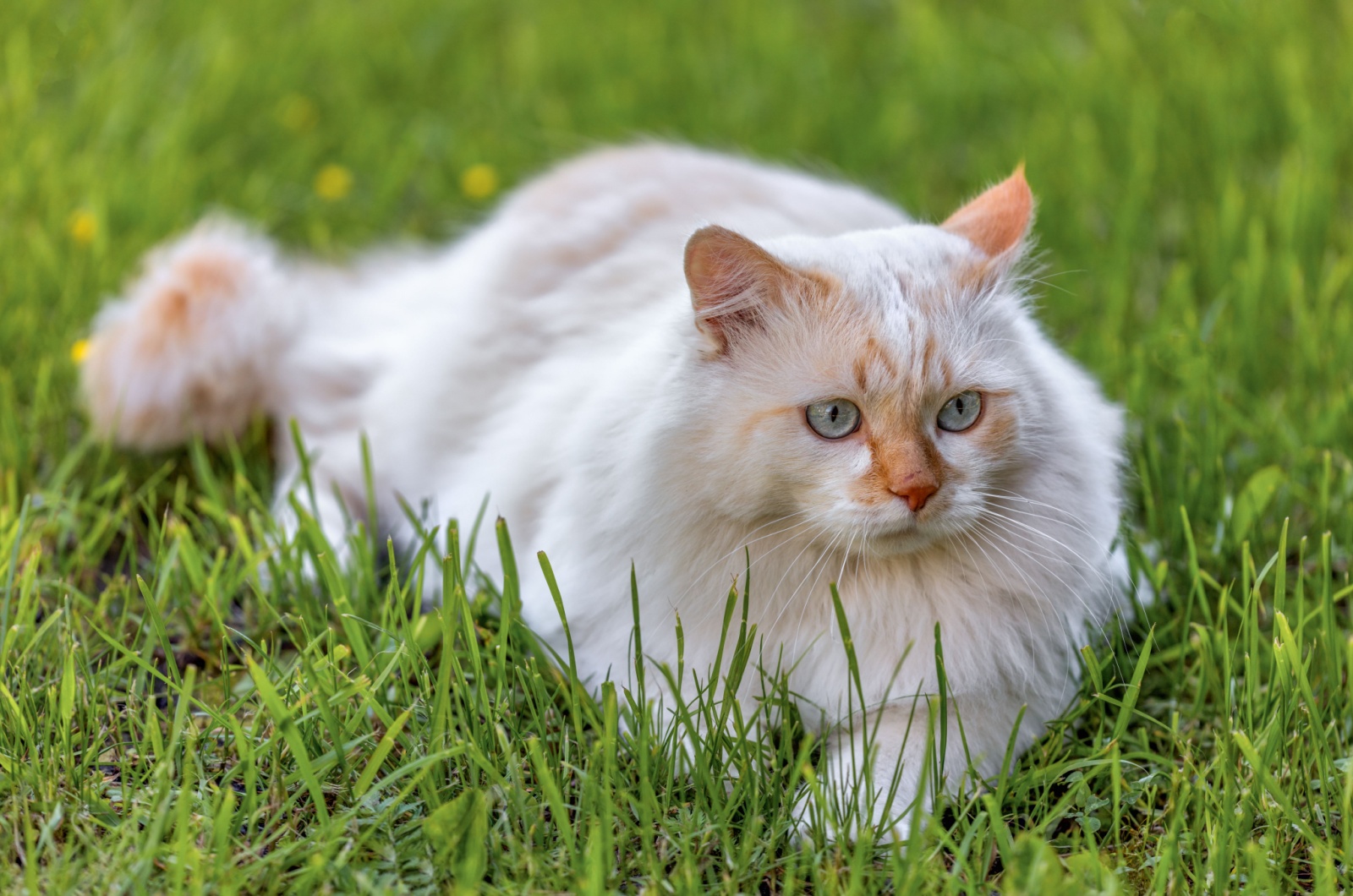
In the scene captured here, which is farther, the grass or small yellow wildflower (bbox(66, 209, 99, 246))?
small yellow wildflower (bbox(66, 209, 99, 246))

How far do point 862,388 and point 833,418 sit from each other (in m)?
0.06

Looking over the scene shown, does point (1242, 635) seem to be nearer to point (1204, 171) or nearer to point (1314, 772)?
point (1314, 772)

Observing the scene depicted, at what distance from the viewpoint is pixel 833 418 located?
172 cm

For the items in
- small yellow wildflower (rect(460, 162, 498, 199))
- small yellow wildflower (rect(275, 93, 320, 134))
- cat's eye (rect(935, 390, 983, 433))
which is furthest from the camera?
small yellow wildflower (rect(275, 93, 320, 134))

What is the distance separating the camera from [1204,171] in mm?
3812

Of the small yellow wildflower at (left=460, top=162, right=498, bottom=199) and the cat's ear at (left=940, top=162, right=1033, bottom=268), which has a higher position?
the small yellow wildflower at (left=460, top=162, right=498, bottom=199)

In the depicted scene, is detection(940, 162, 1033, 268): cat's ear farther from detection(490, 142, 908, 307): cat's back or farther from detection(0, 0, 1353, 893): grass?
detection(0, 0, 1353, 893): grass

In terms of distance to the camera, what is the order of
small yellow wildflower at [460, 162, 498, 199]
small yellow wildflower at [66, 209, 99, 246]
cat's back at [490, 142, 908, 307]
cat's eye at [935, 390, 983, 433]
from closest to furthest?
cat's eye at [935, 390, 983, 433] < cat's back at [490, 142, 908, 307] < small yellow wildflower at [66, 209, 99, 246] < small yellow wildflower at [460, 162, 498, 199]

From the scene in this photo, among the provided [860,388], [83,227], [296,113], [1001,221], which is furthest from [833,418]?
[296,113]

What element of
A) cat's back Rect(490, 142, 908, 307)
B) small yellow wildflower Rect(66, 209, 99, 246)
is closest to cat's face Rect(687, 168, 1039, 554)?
cat's back Rect(490, 142, 908, 307)

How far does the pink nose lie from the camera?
65.0 inches

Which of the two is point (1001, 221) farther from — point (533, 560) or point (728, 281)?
point (533, 560)

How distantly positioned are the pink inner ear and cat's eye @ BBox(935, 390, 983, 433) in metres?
0.25

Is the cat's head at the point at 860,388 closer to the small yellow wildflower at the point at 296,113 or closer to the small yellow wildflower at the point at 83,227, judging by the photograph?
the small yellow wildflower at the point at 83,227
